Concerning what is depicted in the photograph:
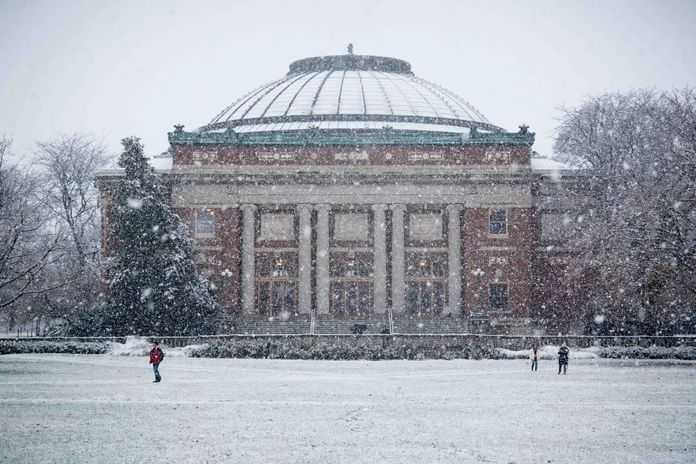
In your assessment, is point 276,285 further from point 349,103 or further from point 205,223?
point 349,103

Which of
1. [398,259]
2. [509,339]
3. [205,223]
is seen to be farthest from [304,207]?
[509,339]

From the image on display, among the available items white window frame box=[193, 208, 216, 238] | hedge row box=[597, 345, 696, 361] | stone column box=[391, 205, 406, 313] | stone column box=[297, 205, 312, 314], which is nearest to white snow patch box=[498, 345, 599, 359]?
hedge row box=[597, 345, 696, 361]

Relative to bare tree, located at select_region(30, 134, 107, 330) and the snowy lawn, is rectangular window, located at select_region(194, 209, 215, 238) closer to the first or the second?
bare tree, located at select_region(30, 134, 107, 330)

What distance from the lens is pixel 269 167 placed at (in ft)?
194

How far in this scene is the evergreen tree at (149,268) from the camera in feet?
155

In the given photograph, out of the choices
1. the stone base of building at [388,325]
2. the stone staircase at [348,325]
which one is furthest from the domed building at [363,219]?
the stone staircase at [348,325]

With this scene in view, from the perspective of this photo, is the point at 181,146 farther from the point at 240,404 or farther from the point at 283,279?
the point at 240,404

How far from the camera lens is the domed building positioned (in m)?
58.4

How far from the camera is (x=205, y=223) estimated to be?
195ft

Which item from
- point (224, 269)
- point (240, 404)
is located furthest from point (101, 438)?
point (224, 269)

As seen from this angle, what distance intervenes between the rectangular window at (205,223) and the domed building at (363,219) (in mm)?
64

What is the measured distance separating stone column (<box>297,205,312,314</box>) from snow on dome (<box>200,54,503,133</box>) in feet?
22.1

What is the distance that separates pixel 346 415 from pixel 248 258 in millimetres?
38274

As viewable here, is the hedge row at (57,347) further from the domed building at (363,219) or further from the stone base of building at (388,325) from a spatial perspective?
the domed building at (363,219)
